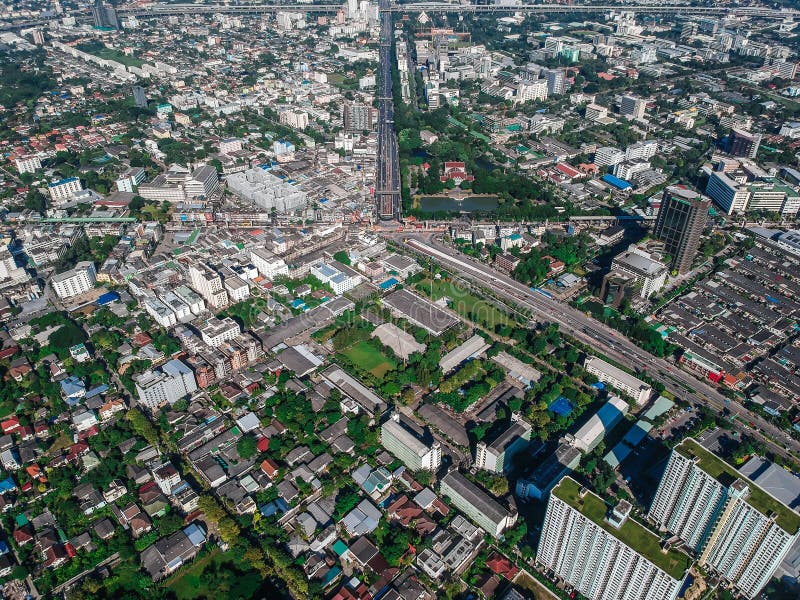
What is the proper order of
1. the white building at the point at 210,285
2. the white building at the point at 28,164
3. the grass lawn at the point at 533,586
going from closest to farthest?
the grass lawn at the point at 533,586
the white building at the point at 210,285
the white building at the point at 28,164

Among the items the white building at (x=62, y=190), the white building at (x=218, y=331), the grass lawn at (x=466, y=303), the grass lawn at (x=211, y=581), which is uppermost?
the white building at (x=62, y=190)

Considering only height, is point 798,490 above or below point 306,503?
above

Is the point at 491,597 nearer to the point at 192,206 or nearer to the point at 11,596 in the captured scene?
the point at 11,596

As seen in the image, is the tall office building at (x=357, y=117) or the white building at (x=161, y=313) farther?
the tall office building at (x=357, y=117)

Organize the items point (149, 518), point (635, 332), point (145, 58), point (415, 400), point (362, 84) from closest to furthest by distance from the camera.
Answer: point (149, 518) < point (415, 400) < point (635, 332) < point (362, 84) < point (145, 58)

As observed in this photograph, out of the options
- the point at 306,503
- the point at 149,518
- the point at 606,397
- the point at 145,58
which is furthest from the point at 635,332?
the point at 145,58

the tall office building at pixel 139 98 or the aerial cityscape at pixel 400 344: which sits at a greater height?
the tall office building at pixel 139 98

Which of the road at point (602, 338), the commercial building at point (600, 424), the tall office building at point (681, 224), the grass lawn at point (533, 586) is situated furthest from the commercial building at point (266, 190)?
the grass lawn at point (533, 586)

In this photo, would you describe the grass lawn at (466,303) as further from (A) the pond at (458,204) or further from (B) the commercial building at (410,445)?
(A) the pond at (458,204)
